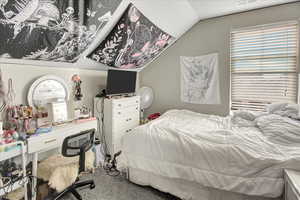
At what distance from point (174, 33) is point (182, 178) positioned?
8.41ft

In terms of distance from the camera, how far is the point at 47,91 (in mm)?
2279

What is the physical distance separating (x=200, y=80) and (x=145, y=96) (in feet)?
3.83

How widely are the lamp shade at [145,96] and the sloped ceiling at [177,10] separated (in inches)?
36.5

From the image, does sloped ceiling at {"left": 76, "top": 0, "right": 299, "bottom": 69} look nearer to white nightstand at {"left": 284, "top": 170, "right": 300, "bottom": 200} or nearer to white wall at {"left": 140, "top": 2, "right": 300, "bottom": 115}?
white wall at {"left": 140, "top": 2, "right": 300, "bottom": 115}

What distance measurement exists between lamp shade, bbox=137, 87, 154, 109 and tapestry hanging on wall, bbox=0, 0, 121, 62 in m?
1.61

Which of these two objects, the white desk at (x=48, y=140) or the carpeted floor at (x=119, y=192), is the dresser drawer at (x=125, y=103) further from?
the carpeted floor at (x=119, y=192)

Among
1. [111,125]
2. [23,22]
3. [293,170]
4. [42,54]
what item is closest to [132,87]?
[111,125]

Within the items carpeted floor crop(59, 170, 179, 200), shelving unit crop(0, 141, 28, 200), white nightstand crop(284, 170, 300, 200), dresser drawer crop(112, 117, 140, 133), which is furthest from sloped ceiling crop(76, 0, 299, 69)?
white nightstand crop(284, 170, 300, 200)

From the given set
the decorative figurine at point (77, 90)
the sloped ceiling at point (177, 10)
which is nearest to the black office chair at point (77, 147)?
the decorative figurine at point (77, 90)

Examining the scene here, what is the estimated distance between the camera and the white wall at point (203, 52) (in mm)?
2691

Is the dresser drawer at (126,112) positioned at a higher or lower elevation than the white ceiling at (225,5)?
lower

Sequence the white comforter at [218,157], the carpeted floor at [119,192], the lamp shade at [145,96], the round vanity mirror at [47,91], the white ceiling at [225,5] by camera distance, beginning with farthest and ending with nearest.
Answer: the lamp shade at [145,96]
the white ceiling at [225,5]
the round vanity mirror at [47,91]
the carpeted floor at [119,192]
the white comforter at [218,157]

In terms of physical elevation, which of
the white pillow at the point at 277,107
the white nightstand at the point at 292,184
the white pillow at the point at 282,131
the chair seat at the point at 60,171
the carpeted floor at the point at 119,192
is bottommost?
the carpeted floor at the point at 119,192

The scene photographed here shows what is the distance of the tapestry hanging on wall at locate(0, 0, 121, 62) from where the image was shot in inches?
60.3
